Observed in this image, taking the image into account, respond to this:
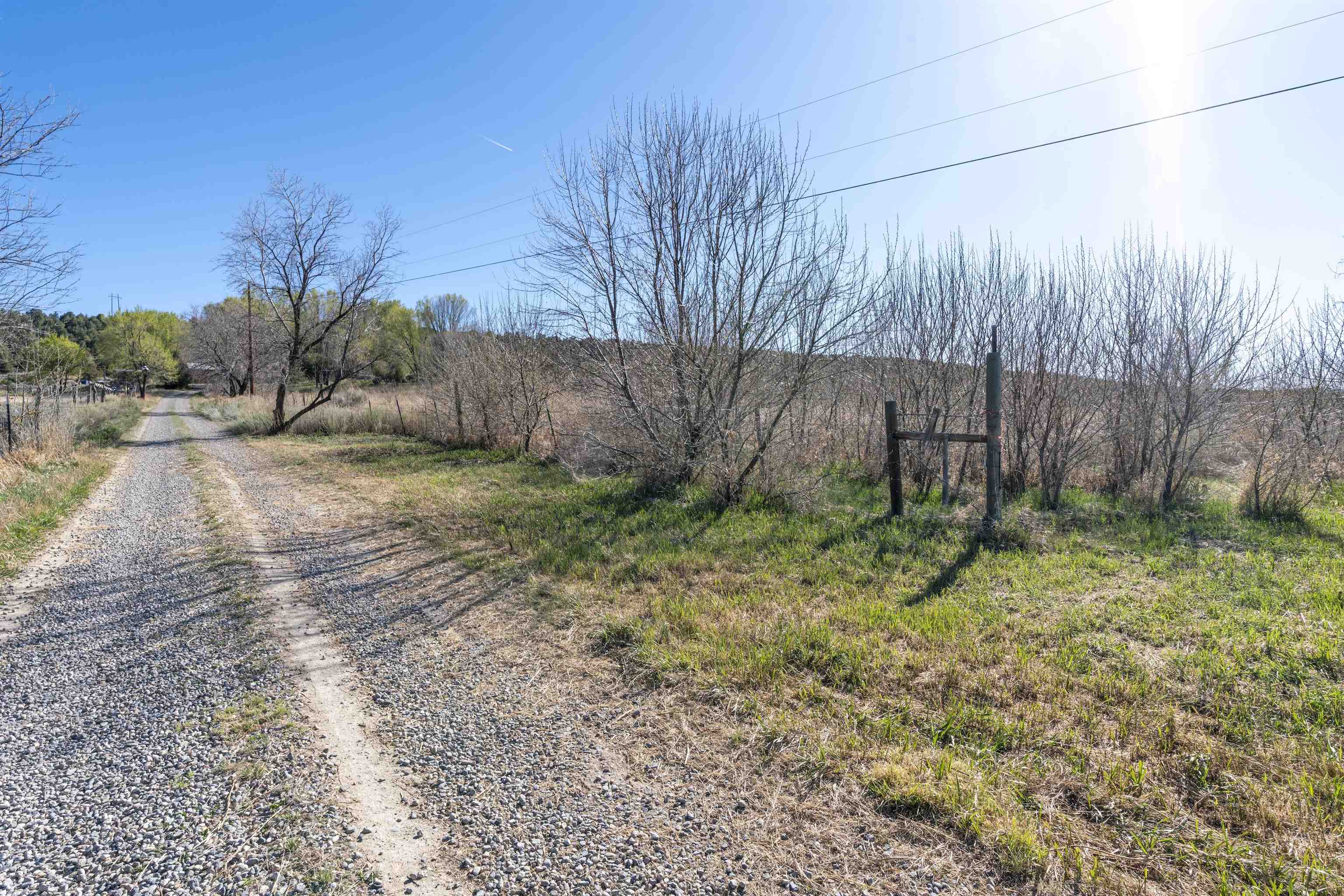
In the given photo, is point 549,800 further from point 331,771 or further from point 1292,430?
point 1292,430

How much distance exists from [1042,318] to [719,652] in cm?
981

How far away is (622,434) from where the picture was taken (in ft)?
35.9

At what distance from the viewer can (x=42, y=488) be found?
918cm

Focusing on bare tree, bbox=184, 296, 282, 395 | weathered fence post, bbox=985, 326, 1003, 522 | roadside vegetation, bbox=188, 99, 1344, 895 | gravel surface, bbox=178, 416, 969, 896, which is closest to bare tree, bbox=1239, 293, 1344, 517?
roadside vegetation, bbox=188, 99, 1344, 895

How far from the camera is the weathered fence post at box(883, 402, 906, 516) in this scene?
8.03 metres

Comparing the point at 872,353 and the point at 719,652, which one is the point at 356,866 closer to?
the point at 719,652

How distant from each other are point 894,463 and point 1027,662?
15.1 ft

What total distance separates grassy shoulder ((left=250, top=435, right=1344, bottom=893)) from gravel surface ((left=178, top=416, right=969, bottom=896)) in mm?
480

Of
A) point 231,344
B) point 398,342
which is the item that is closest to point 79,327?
point 231,344

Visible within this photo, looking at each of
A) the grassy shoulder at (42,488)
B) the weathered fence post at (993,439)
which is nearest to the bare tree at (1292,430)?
the weathered fence post at (993,439)

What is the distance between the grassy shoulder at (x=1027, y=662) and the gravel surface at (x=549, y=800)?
1.57 ft

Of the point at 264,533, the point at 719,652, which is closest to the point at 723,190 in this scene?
the point at 719,652

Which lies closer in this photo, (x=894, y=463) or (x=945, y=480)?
(x=894, y=463)

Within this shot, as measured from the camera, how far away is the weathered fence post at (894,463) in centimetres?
803
